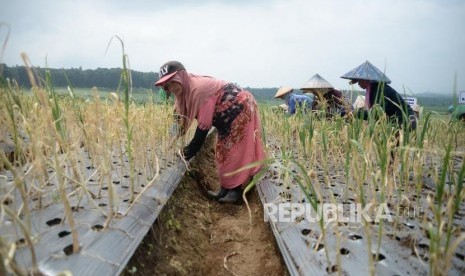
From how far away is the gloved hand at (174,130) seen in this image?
2.62 meters

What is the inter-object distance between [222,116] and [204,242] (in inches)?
39.8


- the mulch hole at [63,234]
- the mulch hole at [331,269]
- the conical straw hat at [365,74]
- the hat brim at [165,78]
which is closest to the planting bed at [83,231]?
the mulch hole at [63,234]

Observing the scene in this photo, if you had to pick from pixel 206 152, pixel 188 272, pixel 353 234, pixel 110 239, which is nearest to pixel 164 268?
pixel 188 272

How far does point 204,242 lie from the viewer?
6.04ft

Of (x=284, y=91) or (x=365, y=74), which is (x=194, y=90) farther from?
(x=284, y=91)

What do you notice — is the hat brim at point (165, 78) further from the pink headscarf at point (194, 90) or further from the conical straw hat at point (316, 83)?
the conical straw hat at point (316, 83)

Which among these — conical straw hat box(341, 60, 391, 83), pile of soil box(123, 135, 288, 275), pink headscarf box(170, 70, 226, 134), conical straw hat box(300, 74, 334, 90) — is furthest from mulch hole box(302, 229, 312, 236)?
conical straw hat box(300, 74, 334, 90)

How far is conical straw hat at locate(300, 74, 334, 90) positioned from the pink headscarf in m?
2.70

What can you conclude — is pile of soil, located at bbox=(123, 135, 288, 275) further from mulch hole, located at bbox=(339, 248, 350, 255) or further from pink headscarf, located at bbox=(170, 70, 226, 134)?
pink headscarf, located at bbox=(170, 70, 226, 134)

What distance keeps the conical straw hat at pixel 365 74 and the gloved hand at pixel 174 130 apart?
1.70 m

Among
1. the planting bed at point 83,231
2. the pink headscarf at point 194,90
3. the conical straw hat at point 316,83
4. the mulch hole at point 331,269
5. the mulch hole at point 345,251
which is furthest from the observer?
the conical straw hat at point 316,83

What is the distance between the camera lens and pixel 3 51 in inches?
34.7

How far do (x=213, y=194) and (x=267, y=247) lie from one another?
1.10 m

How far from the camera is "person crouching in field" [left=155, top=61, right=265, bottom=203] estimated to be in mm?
2367
